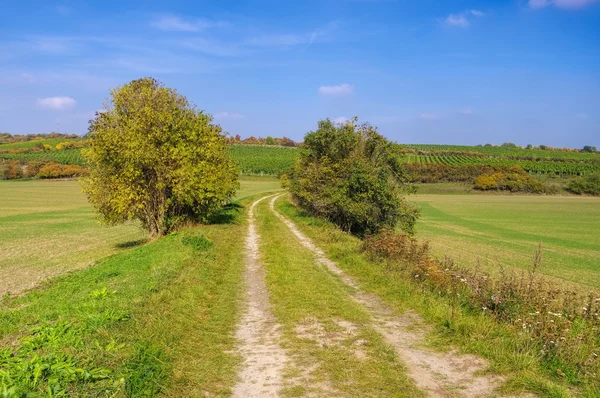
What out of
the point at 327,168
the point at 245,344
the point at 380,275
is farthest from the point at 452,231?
the point at 245,344

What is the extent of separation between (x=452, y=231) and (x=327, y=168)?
20904mm

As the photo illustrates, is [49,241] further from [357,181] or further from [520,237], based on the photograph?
[520,237]

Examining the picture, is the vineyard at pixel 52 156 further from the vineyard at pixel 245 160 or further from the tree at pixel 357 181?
the tree at pixel 357 181

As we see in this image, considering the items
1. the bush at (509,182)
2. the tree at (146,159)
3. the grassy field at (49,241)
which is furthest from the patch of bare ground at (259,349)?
the bush at (509,182)

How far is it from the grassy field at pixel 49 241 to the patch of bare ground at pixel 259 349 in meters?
11.9

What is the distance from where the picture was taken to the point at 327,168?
31938 millimetres

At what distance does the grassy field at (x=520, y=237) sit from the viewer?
2753 centimetres

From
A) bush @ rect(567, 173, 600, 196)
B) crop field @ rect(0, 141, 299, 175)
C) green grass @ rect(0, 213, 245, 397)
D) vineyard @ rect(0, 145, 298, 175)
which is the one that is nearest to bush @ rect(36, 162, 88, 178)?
vineyard @ rect(0, 145, 298, 175)

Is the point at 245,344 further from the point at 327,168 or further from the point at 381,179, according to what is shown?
the point at 327,168

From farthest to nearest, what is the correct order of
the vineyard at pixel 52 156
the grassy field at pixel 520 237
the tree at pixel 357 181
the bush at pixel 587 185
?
the vineyard at pixel 52 156 → the bush at pixel 587 185 → the tree at pixel 357 181 → the grassy field at pixel 520 237

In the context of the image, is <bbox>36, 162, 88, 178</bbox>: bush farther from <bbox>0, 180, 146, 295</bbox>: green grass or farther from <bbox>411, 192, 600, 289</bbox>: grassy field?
→ <bbox>411, 192, 600, 289</bbox>: grassy field

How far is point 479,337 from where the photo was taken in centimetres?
844

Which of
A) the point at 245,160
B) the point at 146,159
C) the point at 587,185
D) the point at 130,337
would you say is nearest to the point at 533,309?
the point at 130,337

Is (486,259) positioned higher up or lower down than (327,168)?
lower down
